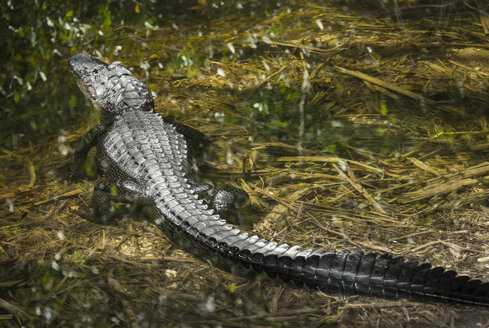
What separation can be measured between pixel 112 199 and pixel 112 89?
51.0 inches

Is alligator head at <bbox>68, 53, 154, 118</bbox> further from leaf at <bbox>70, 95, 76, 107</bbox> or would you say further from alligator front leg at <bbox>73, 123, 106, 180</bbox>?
alligator front leg at <bbox>73, 123, 106, 180</bbox>

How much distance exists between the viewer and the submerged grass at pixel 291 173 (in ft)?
9.06

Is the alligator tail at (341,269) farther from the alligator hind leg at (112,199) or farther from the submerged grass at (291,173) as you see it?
the alligator hind leg at (112,199)

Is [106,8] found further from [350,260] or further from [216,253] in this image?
[350,260]

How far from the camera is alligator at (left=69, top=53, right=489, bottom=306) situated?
2.59m

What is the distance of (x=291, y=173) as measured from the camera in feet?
12.2

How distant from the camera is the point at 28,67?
201 inches

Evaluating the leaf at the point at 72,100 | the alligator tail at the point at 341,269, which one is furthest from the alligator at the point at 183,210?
the leaf at the point at 72,100

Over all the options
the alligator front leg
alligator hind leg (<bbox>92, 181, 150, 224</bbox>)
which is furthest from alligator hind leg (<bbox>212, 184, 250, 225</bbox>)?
the alligator front leg

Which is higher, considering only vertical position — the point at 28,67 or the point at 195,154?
the point at 28,67

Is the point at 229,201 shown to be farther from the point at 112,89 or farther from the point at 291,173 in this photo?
the point at 112,89

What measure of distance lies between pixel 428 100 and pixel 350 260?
2.21 m

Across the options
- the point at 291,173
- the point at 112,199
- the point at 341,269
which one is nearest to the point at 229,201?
the point at 291,173

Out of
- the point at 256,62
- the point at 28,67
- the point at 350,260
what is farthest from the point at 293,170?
the point at 28,67
